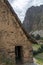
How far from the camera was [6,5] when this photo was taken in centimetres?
1416

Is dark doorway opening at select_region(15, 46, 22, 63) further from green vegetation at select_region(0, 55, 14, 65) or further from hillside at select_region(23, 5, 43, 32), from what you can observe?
hillside at select_region(23, 5, 43, 32)

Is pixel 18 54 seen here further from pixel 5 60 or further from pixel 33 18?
pixel 33 18

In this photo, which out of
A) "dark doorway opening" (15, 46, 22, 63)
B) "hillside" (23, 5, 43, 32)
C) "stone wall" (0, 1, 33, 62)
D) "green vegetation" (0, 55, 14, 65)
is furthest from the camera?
"hillside" (23, 5, 43, 32)

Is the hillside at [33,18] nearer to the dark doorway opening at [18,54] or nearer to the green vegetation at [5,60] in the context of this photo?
the dark doorway opening at [18,54]

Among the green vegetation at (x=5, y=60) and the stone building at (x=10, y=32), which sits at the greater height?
the stone building at (x=10, y=32)

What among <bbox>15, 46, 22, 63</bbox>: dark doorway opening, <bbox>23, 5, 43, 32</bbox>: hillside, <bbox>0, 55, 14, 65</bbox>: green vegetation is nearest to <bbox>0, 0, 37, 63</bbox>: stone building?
<bbox>0, 55, 14, 65</bbox>: green vegetation

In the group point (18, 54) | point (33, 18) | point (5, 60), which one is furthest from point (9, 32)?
point (33, 18)

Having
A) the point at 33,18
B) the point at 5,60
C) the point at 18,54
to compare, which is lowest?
the point at 5,60

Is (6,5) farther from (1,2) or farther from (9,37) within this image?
(9,37)

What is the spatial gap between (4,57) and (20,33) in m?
1.77

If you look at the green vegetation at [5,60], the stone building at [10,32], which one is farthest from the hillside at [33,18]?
the green vegetation at [5,60]

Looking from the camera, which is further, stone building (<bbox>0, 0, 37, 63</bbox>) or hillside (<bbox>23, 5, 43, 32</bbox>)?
hillside (<bbox>23, 5, 43, 32</bbox>)

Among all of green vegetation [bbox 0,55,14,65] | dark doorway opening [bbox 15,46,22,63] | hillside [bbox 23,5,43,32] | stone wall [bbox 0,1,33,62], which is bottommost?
green vegetation [bbox 0,55,14,65]

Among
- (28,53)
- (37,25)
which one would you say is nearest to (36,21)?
(37,25)
